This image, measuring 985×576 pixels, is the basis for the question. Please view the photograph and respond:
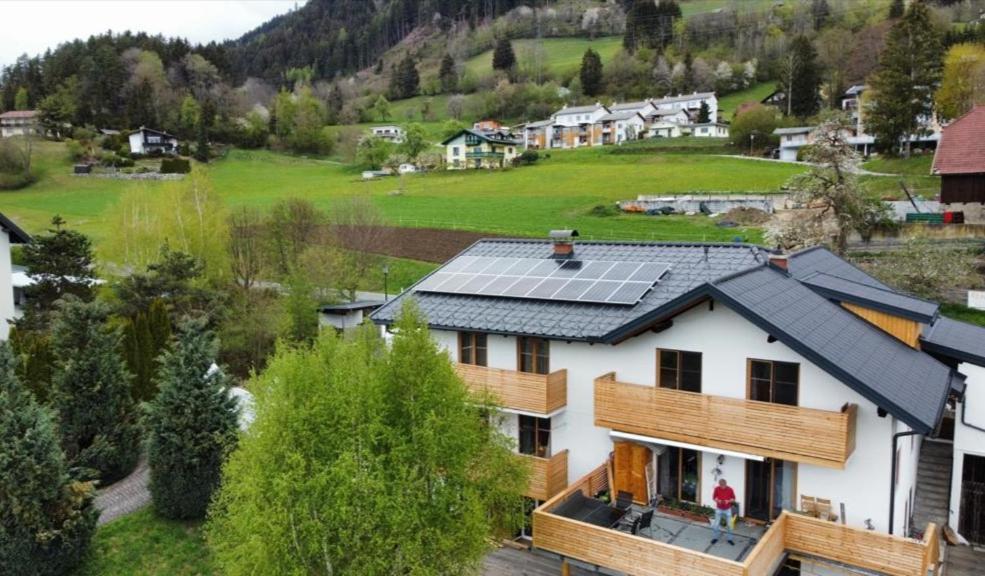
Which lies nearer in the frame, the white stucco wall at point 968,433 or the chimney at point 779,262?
the white stucco wall at point 968,433

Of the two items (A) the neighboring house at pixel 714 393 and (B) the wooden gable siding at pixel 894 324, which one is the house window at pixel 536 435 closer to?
(A) the neighboring house at pixel 714 393

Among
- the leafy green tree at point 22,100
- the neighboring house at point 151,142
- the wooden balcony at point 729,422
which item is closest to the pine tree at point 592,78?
the neighboring house at point 151,142

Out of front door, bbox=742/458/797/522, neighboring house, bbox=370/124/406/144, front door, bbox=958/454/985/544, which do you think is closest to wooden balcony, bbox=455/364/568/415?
front door, bbox=742/458/797/522

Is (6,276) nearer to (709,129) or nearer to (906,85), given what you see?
(906,85)

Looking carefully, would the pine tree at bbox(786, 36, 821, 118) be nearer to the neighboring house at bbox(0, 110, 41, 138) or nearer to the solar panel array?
the solar panel array

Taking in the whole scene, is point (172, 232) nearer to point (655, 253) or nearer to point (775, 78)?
point (655, 253)

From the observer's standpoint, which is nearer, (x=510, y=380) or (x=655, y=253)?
(x=510, y=380)

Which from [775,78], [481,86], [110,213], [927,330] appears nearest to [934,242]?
[927,330]

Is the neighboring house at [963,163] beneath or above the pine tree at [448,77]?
beneath
